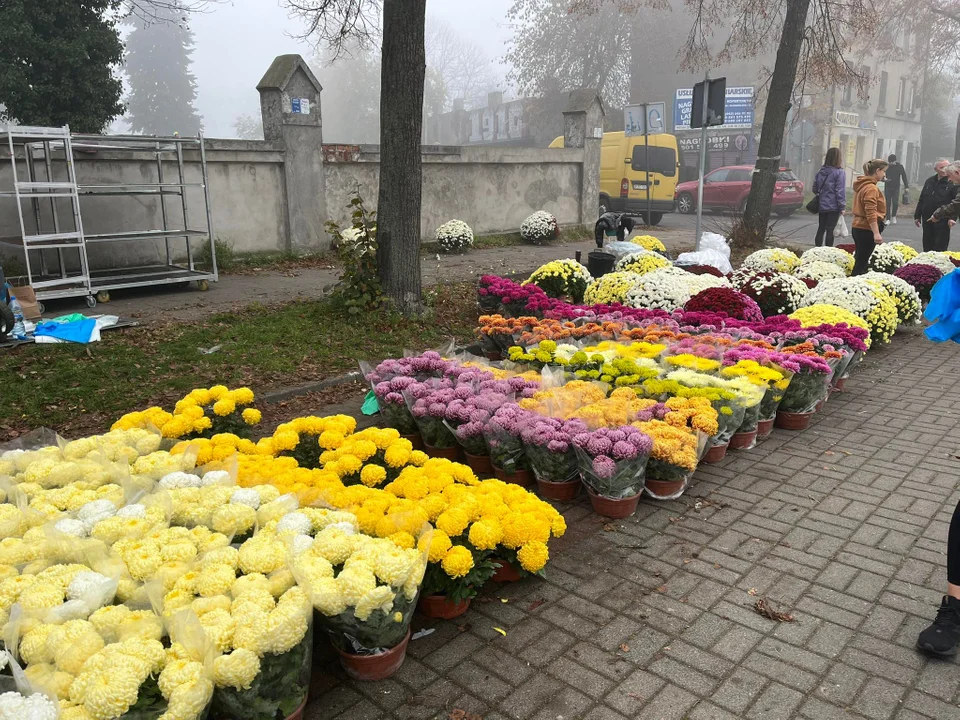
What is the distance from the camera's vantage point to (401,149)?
8.42m

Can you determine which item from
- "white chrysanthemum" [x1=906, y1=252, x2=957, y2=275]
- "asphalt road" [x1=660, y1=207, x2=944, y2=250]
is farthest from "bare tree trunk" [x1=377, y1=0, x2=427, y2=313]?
"asphalt road" [x1=660, y1=207, x2=944, y2=250]

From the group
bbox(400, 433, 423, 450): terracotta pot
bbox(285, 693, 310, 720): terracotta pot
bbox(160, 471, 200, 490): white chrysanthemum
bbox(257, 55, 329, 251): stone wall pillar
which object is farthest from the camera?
bbox(257, 55, 329, 251): stone wall pillar

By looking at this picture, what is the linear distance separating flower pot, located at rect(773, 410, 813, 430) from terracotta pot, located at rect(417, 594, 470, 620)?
3.57 meters

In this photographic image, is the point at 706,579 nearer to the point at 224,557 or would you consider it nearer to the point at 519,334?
the point at 224,557

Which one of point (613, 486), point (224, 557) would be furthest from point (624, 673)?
point (224, 557)

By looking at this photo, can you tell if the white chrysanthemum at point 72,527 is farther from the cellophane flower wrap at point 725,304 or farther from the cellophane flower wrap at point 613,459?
the cellophane flower wrap at point 725,304

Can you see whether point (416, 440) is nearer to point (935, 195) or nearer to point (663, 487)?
point (663, 487)

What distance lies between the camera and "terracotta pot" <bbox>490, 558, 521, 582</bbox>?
11.7ft

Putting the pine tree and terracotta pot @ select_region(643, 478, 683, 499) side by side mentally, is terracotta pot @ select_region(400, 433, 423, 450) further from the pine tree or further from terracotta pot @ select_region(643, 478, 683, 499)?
the pine tree

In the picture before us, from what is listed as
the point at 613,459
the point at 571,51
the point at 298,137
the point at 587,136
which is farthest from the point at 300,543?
the point at 571,51

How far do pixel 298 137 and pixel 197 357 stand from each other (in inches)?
297

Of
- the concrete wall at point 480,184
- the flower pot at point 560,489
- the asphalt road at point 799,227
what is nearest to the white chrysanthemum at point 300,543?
the flower pot at point 560,489

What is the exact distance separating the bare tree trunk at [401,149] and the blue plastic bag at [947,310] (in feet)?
20.3

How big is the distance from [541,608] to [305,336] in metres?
5.31
